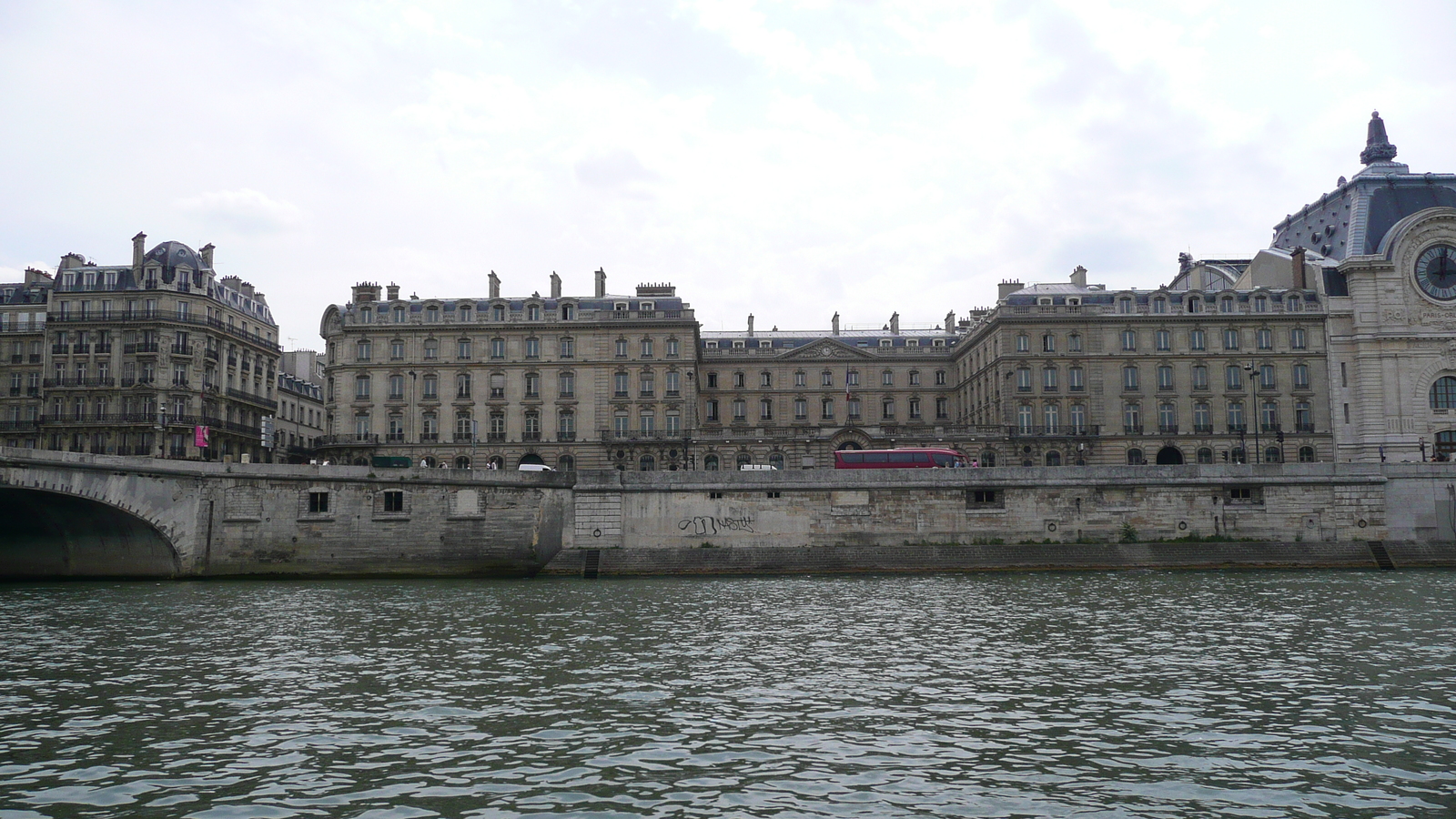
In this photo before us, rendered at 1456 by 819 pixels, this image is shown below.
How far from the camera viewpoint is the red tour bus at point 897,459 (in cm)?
5694

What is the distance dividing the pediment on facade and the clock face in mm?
42393

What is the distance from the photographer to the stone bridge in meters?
48.1

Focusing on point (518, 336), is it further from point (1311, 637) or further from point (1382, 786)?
point (1382, 786)

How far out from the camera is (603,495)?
53250 mm

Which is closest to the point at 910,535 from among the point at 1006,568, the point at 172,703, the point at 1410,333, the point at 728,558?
the point at 1006,568

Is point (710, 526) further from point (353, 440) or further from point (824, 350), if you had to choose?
point (824, 350)

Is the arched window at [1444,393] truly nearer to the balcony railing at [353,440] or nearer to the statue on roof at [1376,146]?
the statue on roof at [1376,146]

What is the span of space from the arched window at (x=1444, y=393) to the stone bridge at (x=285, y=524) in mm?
64993

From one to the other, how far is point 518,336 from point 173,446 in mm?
25569

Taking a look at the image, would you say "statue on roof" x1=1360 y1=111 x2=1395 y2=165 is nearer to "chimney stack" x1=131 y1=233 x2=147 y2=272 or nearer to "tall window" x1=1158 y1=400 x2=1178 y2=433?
Result: "tall window" x1=1158 y1=400 x2=1178 y2=433

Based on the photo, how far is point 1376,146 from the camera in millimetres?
82062

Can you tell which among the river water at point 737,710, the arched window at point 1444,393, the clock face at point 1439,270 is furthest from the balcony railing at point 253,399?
the arched window at point 1444,393

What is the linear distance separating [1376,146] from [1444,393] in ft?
65.6

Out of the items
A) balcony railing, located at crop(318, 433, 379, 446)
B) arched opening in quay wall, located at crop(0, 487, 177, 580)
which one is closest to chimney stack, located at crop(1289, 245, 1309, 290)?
balcony railing, located at crop(318, 433, 379, 446)
